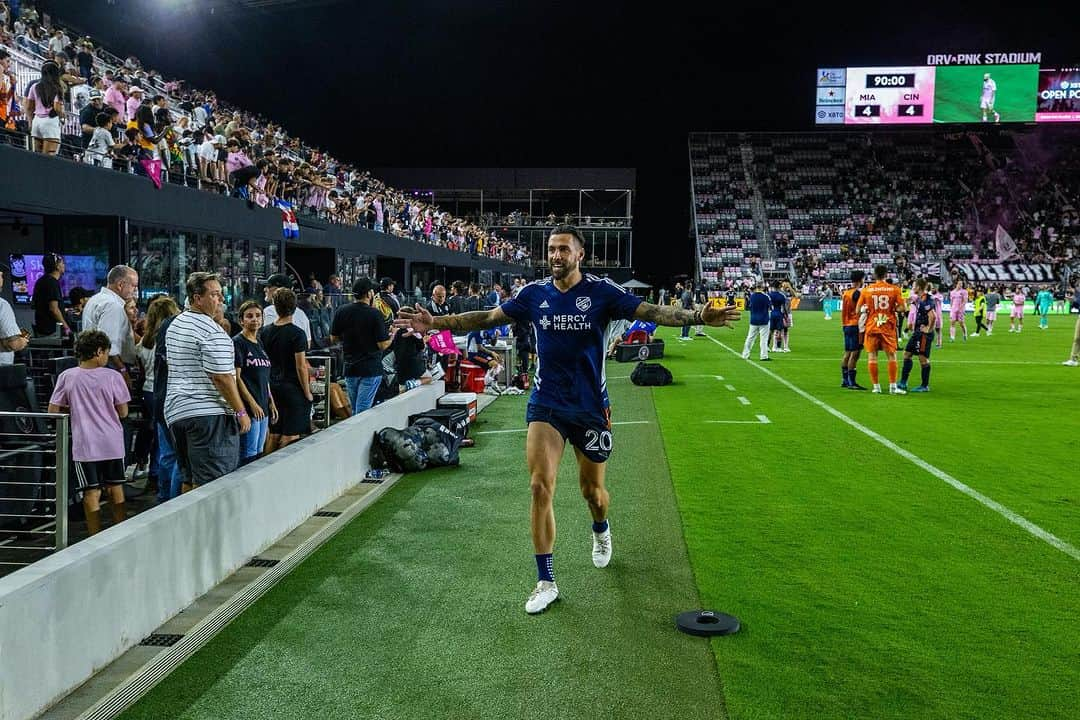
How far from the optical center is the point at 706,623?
195 inches

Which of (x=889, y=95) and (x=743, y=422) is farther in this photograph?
(x=889, y=95)

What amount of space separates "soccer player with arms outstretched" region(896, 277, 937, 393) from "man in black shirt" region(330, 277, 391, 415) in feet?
32.7

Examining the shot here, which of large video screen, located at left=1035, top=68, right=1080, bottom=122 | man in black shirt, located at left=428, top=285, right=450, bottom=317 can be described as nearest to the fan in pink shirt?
man in black shirt, located at left=428, top=285, right=450, bottom=317

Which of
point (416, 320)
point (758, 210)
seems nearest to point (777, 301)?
point (416, 320)

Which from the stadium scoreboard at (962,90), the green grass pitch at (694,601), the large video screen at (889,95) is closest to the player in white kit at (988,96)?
the stadium scoreboard at (962,90)

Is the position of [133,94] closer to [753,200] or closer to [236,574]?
[236,574]

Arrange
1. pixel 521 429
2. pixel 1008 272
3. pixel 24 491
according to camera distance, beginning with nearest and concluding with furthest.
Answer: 1. pixel 24 491
2. pixel 521 429
3. pixel 1008 272

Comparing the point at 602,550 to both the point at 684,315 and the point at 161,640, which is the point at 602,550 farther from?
the point at 161,640

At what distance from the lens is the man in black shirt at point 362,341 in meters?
9.67

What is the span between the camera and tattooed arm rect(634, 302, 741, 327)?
529 cm

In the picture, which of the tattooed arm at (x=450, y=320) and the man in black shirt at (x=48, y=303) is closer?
the tattooed arm at (x=450, y=320)

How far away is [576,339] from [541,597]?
5.12ft

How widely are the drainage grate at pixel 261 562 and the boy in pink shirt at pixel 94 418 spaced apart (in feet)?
4.62

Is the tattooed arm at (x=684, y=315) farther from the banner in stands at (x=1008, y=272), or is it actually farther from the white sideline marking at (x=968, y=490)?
the banner in stands at (x=1008, y=272)
